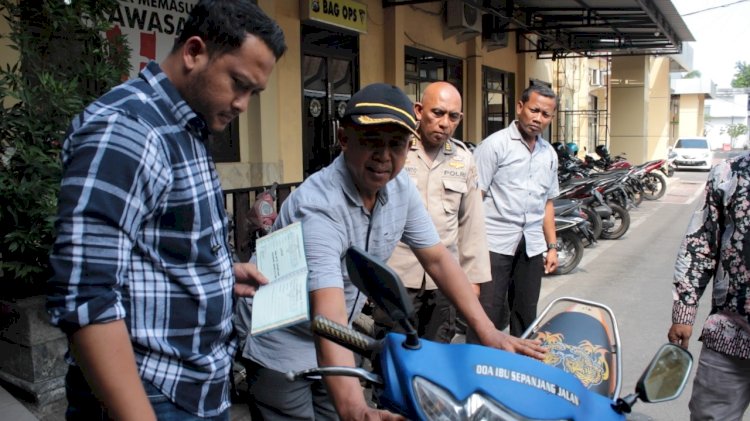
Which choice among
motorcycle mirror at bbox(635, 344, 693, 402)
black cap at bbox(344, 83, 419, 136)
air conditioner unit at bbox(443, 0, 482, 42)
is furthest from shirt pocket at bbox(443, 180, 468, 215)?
air conditioner unit at bbox(443, 0, 482, 42)

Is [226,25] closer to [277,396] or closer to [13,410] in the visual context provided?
[277,396]

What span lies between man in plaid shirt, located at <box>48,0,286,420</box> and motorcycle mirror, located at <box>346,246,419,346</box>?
1.03ft

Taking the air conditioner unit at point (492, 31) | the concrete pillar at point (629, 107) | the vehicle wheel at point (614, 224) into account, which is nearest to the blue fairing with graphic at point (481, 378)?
the vehicle wheel at point (614, 224)

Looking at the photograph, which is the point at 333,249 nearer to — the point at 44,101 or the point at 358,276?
the point at 358,276

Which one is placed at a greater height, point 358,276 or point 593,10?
point 593,10

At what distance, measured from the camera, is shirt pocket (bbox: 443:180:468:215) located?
3.42 meters

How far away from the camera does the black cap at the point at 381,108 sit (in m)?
1.80

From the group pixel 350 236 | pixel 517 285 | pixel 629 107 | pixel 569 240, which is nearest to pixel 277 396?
pixel 350 236

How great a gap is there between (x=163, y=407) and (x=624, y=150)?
26170 millimetres

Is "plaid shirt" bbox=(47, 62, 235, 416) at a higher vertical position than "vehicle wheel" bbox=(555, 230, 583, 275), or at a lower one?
higher

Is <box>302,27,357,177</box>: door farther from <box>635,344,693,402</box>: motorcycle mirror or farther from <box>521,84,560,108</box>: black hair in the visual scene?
<box>635,344,693,402</box>: motorcycle mirror

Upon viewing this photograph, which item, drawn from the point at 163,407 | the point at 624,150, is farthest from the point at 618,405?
the point at 624,150

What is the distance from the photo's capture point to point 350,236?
193cm

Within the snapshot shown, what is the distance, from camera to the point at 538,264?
4.12 metres
